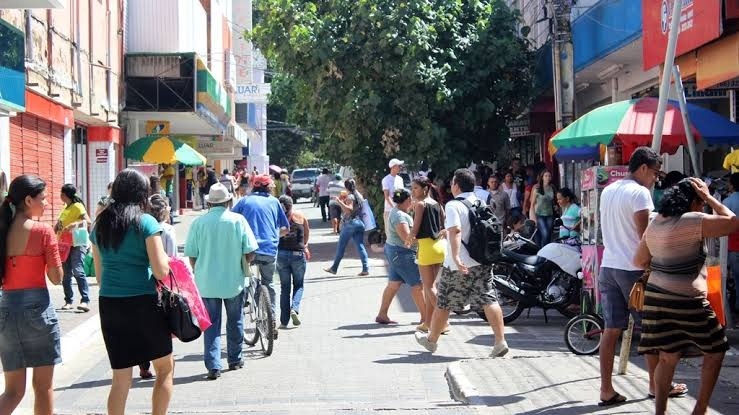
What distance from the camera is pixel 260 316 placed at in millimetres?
11312

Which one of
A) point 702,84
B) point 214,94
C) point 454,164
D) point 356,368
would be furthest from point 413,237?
point 214,94

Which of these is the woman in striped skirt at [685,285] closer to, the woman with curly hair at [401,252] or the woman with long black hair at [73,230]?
the woman with curly hair at [401,252]

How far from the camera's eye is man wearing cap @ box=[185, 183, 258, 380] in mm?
9977

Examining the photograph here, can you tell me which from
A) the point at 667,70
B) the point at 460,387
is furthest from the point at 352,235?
the point at 460,387

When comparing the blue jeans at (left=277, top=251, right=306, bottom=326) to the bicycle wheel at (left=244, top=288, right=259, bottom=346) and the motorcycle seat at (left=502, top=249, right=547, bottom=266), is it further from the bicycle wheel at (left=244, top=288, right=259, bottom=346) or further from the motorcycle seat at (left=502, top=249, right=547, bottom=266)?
the motorcycle seat at (left=502, top=249, right=547, bottom=266)

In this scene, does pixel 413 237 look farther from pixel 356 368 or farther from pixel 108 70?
pixel 108 70

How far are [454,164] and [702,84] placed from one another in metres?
11.0

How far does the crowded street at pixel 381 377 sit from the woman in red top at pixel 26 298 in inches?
62.6

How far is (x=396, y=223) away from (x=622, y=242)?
16.3ft

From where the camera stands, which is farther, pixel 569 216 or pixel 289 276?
pixel 569 216

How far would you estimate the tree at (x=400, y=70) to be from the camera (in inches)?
883

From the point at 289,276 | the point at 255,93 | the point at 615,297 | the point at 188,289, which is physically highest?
the point at 255,93

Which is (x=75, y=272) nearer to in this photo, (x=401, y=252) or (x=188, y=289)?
(x=401, y=252)

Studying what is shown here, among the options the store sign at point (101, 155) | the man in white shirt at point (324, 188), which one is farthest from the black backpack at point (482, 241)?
the man in white shirt at point (324, 188)
